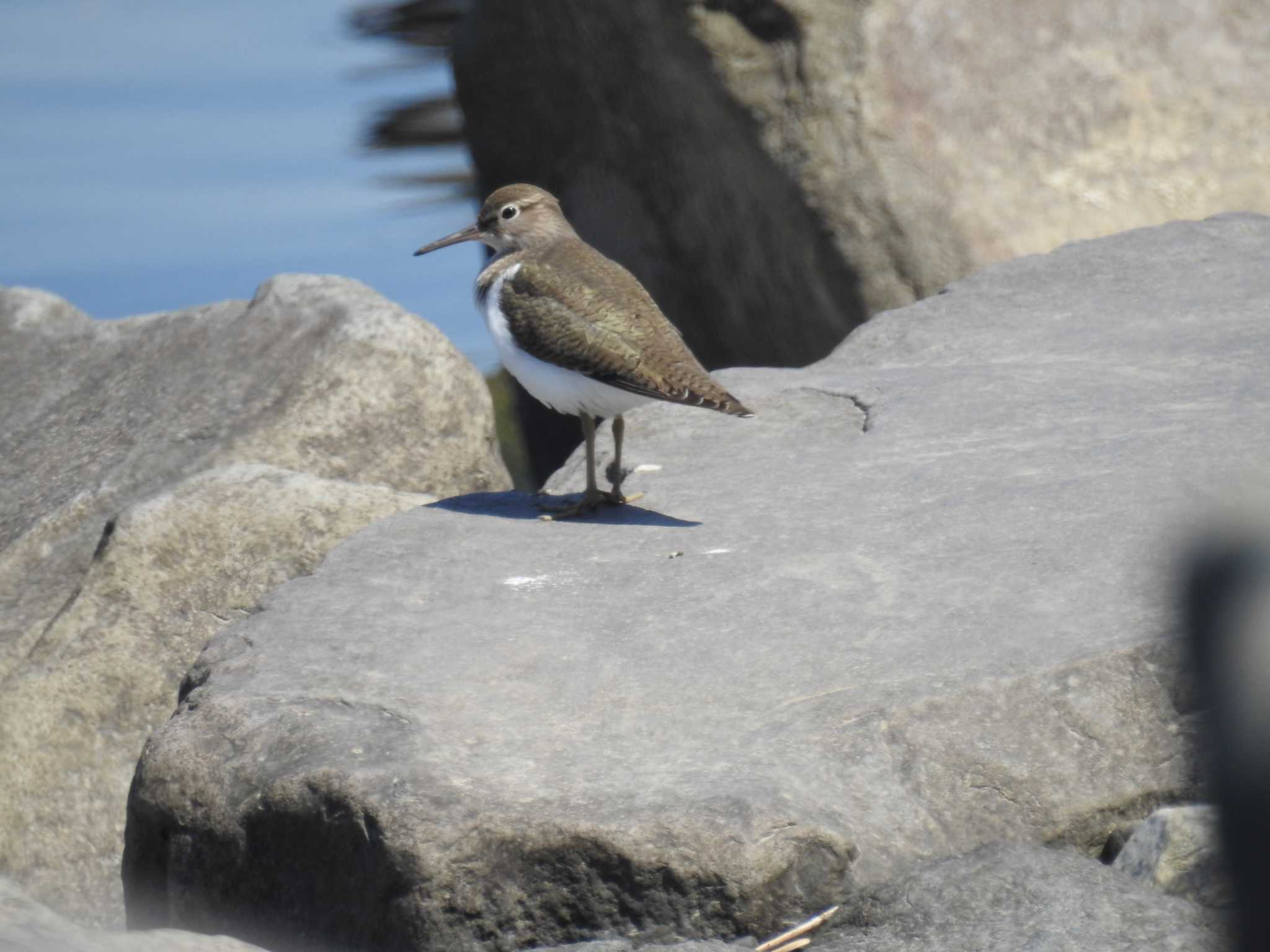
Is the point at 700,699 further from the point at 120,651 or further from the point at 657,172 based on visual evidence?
the point at 657,172

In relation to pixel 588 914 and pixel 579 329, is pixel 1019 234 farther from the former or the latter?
pixel 588 914

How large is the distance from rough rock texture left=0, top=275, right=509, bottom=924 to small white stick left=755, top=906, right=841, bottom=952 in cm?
285

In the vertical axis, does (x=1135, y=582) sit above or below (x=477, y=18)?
below

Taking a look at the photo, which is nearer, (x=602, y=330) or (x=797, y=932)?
(x=797, y=932)

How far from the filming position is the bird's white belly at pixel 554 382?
19.9 ft

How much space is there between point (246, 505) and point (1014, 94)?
5230mm

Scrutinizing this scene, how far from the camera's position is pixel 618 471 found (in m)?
6.18

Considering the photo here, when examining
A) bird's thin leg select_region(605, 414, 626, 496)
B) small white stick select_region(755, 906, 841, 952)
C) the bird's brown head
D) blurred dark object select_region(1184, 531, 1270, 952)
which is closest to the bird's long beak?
the bird's brown head

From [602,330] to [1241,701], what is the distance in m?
4.76

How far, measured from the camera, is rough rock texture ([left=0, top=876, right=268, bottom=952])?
269 centimetres

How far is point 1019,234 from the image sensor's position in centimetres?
881

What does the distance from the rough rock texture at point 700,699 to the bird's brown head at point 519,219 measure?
162 centimetres

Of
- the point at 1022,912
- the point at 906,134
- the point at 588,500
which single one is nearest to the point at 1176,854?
the point at 1022,912

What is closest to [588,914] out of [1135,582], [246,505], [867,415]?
[1135,582]
